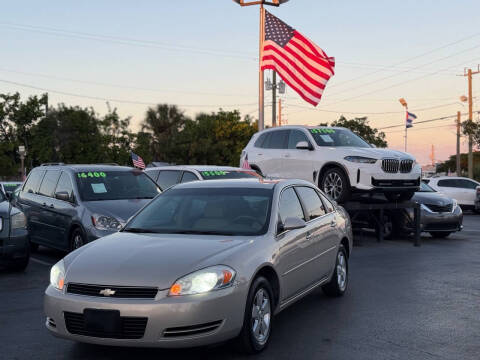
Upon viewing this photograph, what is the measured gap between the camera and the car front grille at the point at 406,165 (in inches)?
498

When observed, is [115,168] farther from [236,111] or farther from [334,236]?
[236,111]

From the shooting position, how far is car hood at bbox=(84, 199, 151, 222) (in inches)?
375

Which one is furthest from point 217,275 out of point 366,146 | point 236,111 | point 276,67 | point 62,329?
point 236,111

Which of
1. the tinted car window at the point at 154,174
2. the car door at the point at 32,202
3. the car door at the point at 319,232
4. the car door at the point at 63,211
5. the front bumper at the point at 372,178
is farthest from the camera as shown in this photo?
the tinted car window at the point at 154,174

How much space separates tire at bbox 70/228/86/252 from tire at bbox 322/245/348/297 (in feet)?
13.8

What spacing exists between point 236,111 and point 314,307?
6101cm

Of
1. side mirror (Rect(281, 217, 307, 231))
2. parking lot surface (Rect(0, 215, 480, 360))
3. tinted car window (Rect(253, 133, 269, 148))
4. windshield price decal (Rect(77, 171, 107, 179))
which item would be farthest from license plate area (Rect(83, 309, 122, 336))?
tinted car window (Rect(253, 133, 269, 148))

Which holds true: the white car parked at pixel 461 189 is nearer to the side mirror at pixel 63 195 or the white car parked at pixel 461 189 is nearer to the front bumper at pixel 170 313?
the side mirror at pixel 63 195

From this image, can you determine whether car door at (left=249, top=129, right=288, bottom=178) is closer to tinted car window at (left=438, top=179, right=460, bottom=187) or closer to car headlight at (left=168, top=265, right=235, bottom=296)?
car headlight at (left=168, top=265, right=235, bottom=296)

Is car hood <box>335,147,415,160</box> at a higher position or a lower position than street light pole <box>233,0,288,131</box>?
lower

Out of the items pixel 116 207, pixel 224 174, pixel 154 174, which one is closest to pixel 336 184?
pixel 224 174

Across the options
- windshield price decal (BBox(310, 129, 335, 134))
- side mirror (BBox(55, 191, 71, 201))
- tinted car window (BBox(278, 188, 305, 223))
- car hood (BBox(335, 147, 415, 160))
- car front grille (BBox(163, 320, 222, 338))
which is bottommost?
car front grille (BBox(163, 320, 222, 338))

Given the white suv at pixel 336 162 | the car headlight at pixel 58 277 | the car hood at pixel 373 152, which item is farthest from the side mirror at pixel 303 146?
the car headlight at pixel 58 277

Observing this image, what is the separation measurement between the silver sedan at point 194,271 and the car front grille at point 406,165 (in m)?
6.57
